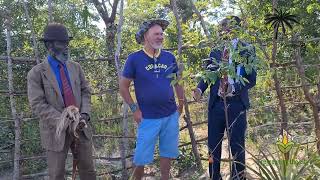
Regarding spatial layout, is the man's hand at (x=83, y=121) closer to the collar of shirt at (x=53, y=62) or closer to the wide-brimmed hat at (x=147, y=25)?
the collar of shirt at (x=53, y=62)

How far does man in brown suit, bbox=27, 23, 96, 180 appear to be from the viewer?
136 inches

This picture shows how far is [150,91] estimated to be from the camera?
3670mm

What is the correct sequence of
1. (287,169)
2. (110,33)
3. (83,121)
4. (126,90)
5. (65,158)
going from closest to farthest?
(287,169), (83,121), (65,158), (126,90), (110,33)

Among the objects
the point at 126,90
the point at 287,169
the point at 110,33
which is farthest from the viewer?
the point at 110,33

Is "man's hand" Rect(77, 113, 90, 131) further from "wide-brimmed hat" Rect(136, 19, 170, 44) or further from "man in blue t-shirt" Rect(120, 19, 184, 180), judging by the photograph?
"wide-brimmed hat" Rect(136, 19, 170, 44)

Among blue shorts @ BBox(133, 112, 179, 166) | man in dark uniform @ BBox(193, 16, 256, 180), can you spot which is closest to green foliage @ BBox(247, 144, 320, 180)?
man in dark uniform @ BBox(193, 16, 256, 180)

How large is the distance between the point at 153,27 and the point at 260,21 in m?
1.30

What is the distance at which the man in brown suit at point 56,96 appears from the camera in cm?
345

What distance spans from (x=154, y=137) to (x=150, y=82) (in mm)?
476

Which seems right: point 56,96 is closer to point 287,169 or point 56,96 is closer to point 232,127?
point 232,127

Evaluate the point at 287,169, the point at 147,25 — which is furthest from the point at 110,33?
the point at 287,169

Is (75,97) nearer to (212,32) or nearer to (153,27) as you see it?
(153,27)

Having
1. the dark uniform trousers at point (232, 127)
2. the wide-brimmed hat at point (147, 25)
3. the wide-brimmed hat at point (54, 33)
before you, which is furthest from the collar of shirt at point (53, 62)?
the dark uniform trousers at point (232, 127)

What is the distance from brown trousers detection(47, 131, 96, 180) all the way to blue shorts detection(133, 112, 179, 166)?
402 millimetres
